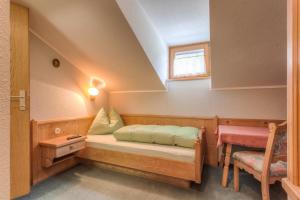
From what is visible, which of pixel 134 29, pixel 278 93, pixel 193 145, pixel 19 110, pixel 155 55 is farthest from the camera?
pixel 155 55

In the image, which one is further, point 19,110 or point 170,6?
point 170,6

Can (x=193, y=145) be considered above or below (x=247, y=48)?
below

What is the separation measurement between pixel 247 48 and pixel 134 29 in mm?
1330

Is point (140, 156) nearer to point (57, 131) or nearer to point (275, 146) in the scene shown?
point (57, 131)

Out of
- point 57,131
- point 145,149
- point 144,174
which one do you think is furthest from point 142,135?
point 57,131

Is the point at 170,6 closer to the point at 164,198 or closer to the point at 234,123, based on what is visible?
the point at 234,123

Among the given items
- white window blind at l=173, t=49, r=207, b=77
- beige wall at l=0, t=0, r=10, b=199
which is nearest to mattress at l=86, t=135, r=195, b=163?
white window blind at l=173, t=49, r=207, b=77

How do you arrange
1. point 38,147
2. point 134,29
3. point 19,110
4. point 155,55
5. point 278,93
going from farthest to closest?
1. point 155,55
2. point 278,93
3. point 38,147
4. point 134,29
5. point 19,110

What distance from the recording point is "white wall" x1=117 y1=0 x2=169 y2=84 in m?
1.75

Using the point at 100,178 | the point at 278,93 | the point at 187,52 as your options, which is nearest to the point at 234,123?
the point at 278,93

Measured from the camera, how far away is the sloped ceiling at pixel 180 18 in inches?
75.4

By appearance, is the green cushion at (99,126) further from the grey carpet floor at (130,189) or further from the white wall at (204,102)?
the grey carpet floor at (130,189)

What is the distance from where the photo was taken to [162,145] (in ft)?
7.09

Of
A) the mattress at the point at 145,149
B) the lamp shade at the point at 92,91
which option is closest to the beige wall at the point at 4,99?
the mattress at the point at 145,149
